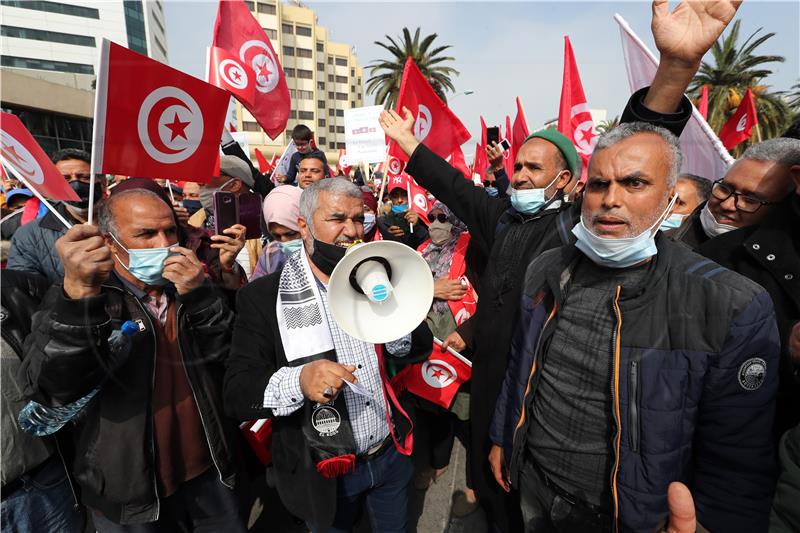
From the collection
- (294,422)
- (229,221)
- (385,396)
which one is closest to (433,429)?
(385,396)

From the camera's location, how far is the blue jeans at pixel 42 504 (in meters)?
1.71

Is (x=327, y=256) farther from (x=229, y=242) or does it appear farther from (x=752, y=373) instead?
(x=752, y=373)

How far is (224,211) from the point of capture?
2291 millimetres

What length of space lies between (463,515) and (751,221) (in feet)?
8.55

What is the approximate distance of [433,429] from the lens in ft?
10.8

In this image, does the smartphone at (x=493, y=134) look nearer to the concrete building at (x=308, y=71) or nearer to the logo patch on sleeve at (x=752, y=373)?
the logo patch on sleeve at (x=752, y=373)

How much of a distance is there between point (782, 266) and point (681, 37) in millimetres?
1012

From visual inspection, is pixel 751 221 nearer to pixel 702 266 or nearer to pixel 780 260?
pixel 780 260

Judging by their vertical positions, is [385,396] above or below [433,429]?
above

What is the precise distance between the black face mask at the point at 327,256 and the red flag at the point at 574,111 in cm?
335

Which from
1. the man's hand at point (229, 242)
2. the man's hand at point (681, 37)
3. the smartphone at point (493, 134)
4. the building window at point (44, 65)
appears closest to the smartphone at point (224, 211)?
the man's hand at point (229, 242)

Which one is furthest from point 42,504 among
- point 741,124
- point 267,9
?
point 267,9

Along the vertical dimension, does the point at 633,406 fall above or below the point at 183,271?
below

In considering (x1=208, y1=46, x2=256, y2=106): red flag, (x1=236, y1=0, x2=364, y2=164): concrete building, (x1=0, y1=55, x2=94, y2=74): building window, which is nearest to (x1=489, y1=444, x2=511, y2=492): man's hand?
(x1=208, y1=46, x2=256, y2=106): red flag
